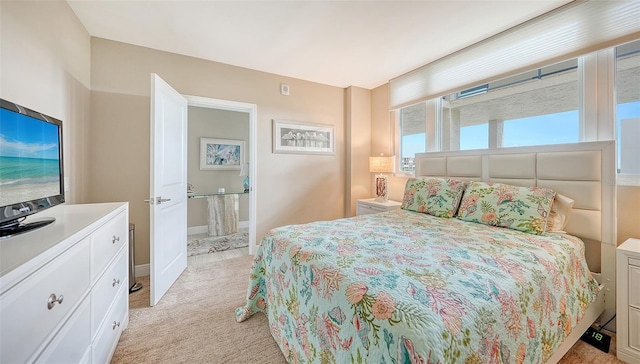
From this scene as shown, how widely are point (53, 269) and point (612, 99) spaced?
11.4 feet

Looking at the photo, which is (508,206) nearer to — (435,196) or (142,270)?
(435,196)

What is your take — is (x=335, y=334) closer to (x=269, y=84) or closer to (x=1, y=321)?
(x=1, y=321)

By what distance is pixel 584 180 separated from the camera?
73.7 inches

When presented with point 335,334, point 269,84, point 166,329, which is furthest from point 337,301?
point 269,84

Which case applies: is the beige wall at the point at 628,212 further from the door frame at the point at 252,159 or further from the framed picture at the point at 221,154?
the framed picture at the point at 221,154

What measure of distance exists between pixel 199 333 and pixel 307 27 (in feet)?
9.06

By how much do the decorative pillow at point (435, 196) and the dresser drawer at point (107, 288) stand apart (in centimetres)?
254

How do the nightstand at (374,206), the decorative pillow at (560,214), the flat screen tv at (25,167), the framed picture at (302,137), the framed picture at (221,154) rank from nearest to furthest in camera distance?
the flat screen tv at (25,167) → the decorative pillow at (560,214) → the nightstand at (374,206) → the framed picture at (302,137) → the framed picture at (221,154)

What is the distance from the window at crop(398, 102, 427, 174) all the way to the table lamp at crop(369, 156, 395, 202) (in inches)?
8.8

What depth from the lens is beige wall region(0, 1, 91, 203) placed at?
138 cm

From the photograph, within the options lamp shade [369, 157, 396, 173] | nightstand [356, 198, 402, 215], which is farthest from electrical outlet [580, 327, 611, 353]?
lamp shade [369, 157, 396, 173]

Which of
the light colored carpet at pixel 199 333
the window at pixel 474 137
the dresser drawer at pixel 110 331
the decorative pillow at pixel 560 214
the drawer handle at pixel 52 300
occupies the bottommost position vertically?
the light colored carpet at pixel 199 333

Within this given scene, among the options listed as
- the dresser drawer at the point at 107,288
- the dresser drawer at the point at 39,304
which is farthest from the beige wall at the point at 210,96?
the dresser drawer at the point at 39,304

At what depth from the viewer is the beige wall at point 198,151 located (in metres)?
4.44
